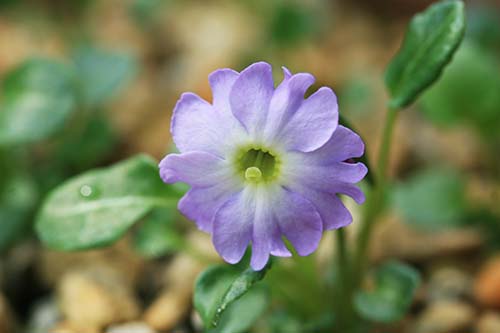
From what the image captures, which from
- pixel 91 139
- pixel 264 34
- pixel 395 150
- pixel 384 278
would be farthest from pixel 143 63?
pixel 384 278

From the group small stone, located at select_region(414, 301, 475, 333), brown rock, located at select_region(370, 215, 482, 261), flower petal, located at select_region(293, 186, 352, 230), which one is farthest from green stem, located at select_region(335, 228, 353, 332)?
flower petal, located at select_region(293, 186, 352, 230)

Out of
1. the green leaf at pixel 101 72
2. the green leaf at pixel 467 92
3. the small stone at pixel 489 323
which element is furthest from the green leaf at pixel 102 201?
the green leaf at pixel 467 92

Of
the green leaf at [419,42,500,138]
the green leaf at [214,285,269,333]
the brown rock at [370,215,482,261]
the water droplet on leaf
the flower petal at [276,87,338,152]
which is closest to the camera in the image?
the flower petal at [276,87,338,152]

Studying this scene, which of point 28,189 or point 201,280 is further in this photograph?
point 28,189

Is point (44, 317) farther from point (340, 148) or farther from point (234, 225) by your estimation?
point (340, 148)

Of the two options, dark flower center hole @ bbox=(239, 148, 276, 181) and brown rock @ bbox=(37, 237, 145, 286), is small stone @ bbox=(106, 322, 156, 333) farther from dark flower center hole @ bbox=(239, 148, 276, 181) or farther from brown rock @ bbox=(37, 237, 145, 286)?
dark flower center hole @ bbox=(239, 148, 276, 181)

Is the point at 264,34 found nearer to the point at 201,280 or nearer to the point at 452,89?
the point at 452,89
